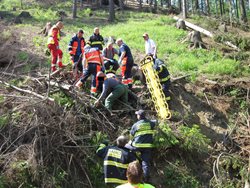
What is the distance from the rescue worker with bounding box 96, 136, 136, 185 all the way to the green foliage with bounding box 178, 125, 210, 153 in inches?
107

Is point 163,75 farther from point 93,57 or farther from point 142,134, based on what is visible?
point 142,134

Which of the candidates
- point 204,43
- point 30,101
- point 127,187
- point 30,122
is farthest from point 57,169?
point 204,43

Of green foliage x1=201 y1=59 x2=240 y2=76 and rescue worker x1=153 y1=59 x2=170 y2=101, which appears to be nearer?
rescue worker x1=153 y1=59 x2=170 y2=101

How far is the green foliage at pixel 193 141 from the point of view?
31.4ft

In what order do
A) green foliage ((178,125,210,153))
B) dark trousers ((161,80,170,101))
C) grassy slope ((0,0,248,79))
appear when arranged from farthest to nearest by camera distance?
1. grassy slope ((0,0,248,79))
2. dark trousers ((161,80,170,101))
3. green foliage ((178,125,210,153))

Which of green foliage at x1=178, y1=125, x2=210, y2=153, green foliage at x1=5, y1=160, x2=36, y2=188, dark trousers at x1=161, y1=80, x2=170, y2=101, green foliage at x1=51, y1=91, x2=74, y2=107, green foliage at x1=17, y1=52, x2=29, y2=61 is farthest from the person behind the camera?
green foliage at x1=17, y1=52, x2=29, y2=61

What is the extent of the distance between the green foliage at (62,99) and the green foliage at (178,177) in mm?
3067

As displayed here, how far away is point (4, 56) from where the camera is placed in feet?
43.5

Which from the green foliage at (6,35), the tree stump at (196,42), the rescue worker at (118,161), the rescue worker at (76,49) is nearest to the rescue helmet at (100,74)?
the rescue worker at (76,49)

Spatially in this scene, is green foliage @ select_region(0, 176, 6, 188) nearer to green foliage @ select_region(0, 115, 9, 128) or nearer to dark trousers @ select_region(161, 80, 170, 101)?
green foliage @ select_region(0, 115, 9, 128)

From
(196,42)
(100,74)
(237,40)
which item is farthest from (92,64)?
(237,40)

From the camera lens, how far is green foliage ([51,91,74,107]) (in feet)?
31.9

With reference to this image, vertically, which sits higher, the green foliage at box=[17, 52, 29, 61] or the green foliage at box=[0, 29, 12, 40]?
the green foliage at box=[0, 29, 12, 40]

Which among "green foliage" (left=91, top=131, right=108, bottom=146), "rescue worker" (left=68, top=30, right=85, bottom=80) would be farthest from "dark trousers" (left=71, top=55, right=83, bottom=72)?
"green foliage" (left=91, top=131, right=108, bottom=146)
